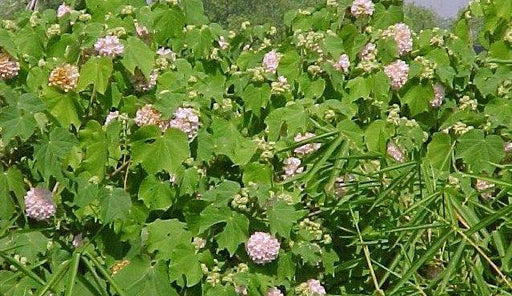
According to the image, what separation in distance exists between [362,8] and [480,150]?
54 centimetres

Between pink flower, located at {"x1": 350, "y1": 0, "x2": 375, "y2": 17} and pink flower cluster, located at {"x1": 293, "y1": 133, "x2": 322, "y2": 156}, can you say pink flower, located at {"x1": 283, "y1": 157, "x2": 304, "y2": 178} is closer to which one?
pink flower cluster, located at {"x1": 293, "y1": 133, "x2": 322, "y2": 156}

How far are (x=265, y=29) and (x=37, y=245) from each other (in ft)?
3.05

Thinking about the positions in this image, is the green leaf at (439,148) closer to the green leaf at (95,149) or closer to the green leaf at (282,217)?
the green leaf at (282,217)

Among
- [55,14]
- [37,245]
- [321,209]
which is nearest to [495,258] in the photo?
[321,209]

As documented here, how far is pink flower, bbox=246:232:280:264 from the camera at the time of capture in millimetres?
1593

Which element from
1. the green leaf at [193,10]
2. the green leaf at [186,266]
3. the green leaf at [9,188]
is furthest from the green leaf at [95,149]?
the green leaf at [193,10]

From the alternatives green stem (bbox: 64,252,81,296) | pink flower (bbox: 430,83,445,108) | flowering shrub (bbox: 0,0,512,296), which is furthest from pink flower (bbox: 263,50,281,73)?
green stem (bbox: 64,252,81,296)

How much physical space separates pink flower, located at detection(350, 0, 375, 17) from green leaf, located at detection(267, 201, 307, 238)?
2.50ft

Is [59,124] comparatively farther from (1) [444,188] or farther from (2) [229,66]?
(1) [444,188]

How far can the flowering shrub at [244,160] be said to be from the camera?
1559mm

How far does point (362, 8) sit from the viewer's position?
7.21 feet

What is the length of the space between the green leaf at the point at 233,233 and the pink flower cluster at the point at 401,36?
72 centimetres

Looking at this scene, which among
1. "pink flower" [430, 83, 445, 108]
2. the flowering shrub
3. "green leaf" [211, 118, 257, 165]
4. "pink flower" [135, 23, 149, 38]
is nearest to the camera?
the flowering shrub

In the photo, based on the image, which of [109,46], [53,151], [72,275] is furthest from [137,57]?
[72,275]
